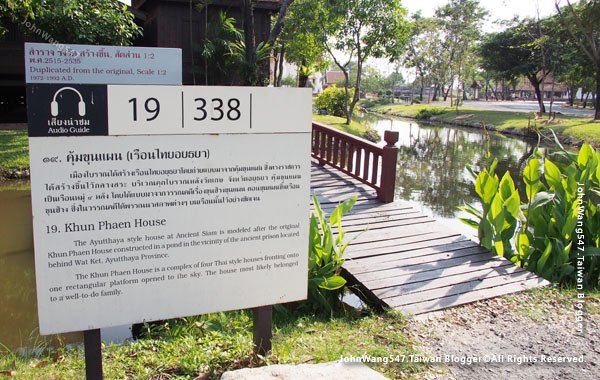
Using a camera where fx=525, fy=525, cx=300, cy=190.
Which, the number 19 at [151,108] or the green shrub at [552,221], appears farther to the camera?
the green shrub at [552,221]

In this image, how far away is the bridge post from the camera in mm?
6832

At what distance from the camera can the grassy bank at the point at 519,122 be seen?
21666 millimetres

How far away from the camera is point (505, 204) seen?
16.6 feet

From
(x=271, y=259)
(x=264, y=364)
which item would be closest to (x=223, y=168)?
(x=271, y=259)

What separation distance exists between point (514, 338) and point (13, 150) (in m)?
11.1

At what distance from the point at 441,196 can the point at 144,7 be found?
1191 centimetres

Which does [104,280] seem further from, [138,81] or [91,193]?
[138,81]

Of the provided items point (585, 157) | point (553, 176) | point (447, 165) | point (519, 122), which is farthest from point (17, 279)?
point (519, 122)

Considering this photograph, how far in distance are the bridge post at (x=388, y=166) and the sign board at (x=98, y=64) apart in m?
4.50

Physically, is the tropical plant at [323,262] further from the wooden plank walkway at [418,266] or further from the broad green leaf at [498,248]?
the broad green leaf at [498,248]

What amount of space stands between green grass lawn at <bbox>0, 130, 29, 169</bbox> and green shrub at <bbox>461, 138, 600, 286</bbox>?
9.21 m

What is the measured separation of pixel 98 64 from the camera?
2559mm

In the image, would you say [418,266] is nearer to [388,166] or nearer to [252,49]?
[388,166]

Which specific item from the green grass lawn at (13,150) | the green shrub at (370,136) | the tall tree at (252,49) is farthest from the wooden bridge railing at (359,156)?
the green shrub at (370,136)
